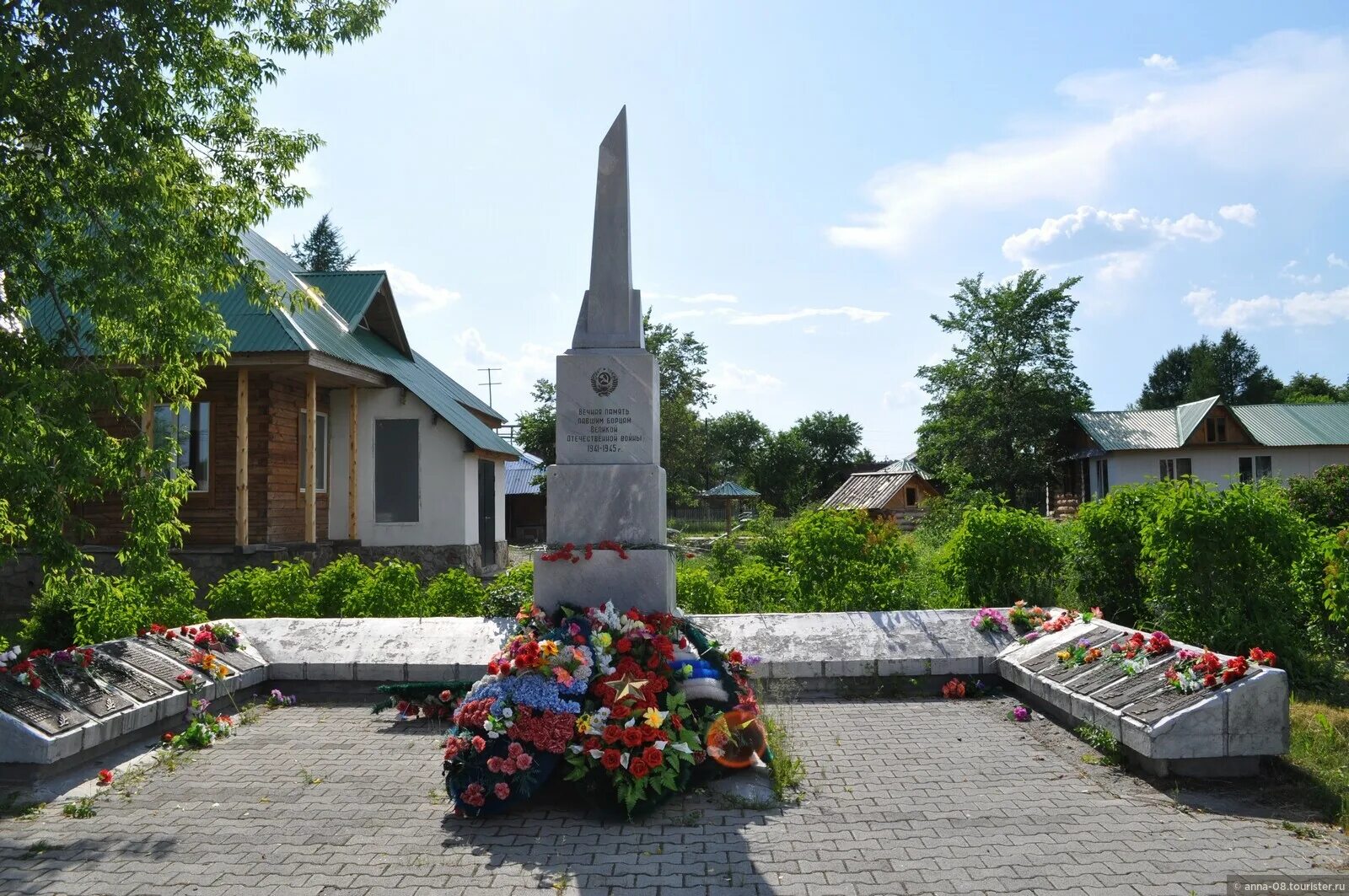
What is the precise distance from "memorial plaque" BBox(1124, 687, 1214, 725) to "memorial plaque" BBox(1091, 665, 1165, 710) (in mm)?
78

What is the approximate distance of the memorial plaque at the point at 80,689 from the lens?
5.69 meters

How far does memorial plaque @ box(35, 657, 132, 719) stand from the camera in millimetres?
5688

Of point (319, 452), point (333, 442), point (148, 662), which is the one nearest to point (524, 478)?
point (333, 442)

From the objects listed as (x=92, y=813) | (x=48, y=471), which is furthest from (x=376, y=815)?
(x=48, y=471)

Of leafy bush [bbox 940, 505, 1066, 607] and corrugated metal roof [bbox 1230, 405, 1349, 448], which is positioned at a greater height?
corrugated metal roof [bbox 1230, 405, 1349, 448]

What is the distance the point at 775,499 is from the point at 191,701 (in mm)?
59702

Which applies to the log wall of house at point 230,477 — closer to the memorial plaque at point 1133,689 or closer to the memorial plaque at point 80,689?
the memorial plaque at point 80,689

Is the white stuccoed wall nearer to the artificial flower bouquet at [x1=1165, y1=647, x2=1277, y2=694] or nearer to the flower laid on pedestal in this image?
the flower laid on pedestal

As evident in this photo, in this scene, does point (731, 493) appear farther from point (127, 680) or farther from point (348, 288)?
point (127, 680)

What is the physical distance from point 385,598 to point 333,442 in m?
9.09

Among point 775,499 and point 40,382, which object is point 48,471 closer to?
point 40,382

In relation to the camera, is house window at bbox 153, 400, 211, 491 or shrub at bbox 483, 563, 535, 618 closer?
shrub at bbox 483, 563, 535, 618

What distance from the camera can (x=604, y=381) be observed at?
21.9ft

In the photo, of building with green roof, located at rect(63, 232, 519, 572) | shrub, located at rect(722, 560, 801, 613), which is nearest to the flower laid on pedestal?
shrub, located at rect(722, 560, 801, 613)
